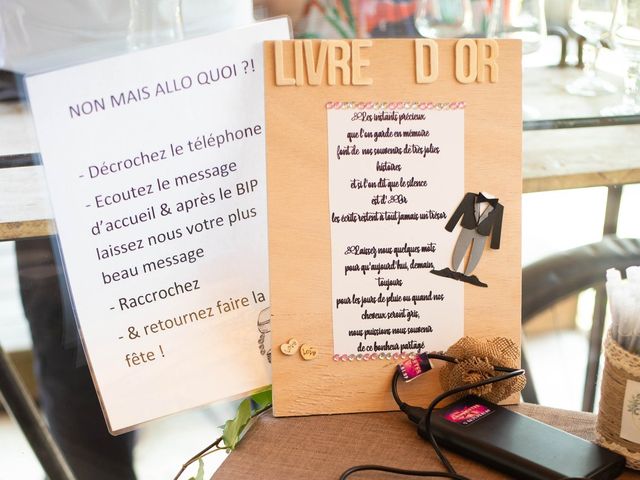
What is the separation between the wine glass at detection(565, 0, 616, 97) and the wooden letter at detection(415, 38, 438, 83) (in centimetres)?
68

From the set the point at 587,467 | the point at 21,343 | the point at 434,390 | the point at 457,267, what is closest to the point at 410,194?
the point at 457,267

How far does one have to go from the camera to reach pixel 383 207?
0.81m

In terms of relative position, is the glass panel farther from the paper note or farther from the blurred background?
the paper note

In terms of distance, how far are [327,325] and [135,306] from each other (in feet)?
0.74

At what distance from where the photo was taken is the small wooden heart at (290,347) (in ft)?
2.66

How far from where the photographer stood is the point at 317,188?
802 mm

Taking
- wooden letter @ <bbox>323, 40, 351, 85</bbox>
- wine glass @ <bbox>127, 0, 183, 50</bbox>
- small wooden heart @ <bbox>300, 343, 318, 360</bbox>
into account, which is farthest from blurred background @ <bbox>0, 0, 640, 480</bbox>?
wooden letter @ <bbox>323, 40, 351, 85</bbox>

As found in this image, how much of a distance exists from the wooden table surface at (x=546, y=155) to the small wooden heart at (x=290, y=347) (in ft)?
1.18

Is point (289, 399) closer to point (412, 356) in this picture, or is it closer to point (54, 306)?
point (412, 356)

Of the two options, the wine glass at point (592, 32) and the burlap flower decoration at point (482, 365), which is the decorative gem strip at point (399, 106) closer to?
the burlap flower decoration at point (482, 365)

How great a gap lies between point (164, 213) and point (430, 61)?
0.35m

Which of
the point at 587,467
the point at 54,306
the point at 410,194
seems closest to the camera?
the point at 587,467

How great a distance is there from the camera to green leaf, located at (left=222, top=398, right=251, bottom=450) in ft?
2.62

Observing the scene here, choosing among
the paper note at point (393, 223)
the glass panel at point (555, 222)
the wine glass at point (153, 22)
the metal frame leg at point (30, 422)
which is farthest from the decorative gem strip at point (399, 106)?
the glass panel at point (555, 222)
